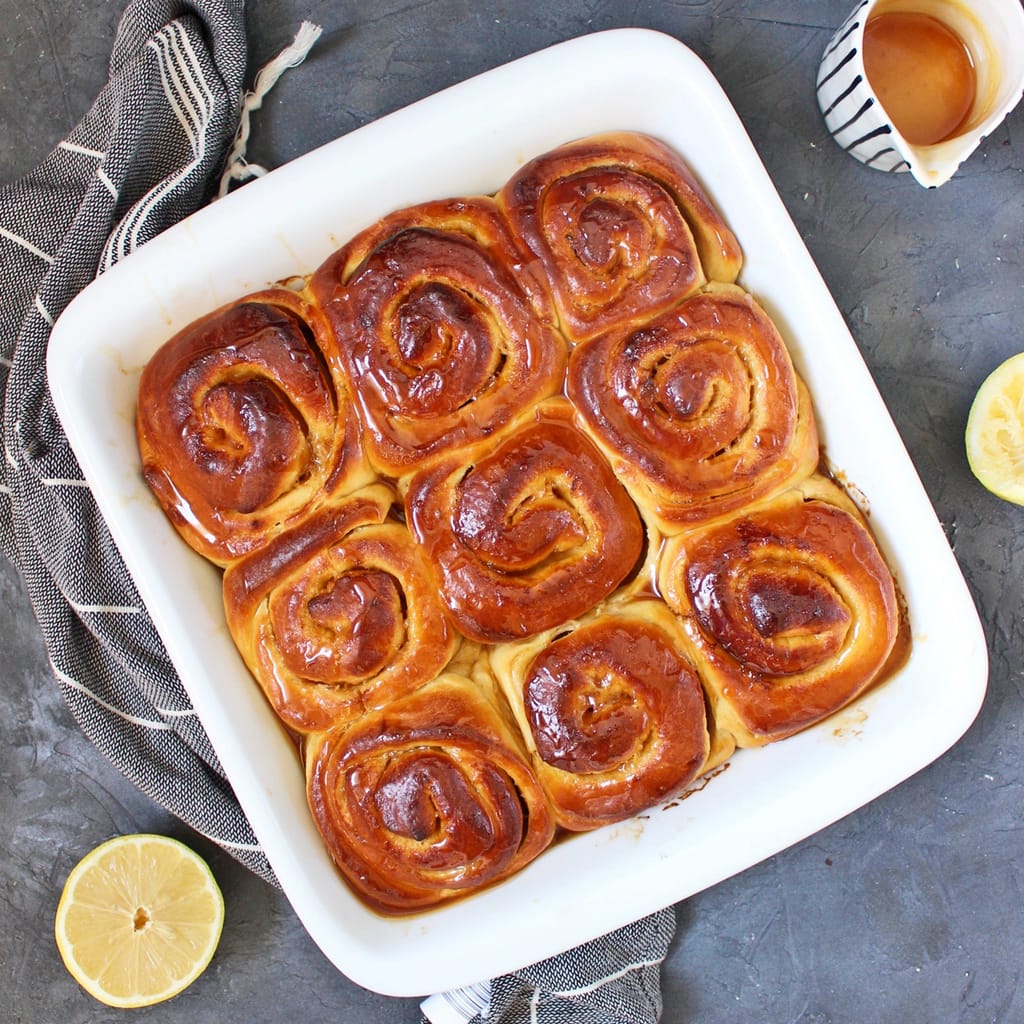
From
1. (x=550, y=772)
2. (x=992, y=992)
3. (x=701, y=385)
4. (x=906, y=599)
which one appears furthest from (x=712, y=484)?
(x=992, y=992)

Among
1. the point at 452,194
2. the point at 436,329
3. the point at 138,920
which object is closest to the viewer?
the point at 436,329

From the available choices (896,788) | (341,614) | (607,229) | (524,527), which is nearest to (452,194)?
(607,229)

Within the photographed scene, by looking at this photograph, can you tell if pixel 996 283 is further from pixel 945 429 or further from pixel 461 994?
pixel 461 994

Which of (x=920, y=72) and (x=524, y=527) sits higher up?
(x=920, y=72)

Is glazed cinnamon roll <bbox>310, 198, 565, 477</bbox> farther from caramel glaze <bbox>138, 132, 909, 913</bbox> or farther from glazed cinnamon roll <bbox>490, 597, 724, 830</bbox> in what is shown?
glazed cinnamon roll <bbox>490, 597, 724, 830</bbox>

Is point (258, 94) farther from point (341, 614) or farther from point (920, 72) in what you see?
point (920, 72)

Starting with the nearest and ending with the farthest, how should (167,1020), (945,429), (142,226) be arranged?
(142,226), (945,429), (167,1020)

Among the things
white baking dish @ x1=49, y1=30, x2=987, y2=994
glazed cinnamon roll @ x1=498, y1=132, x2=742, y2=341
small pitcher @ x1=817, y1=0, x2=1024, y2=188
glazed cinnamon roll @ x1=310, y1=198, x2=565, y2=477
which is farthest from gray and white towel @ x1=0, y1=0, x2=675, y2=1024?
small pitcher @ x1=817, y1=0, x2=1024, y2=188

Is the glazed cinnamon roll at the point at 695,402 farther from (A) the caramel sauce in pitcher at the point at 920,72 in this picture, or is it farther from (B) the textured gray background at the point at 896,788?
(A) the caramel sauce in pitcher at the point at 920,72
